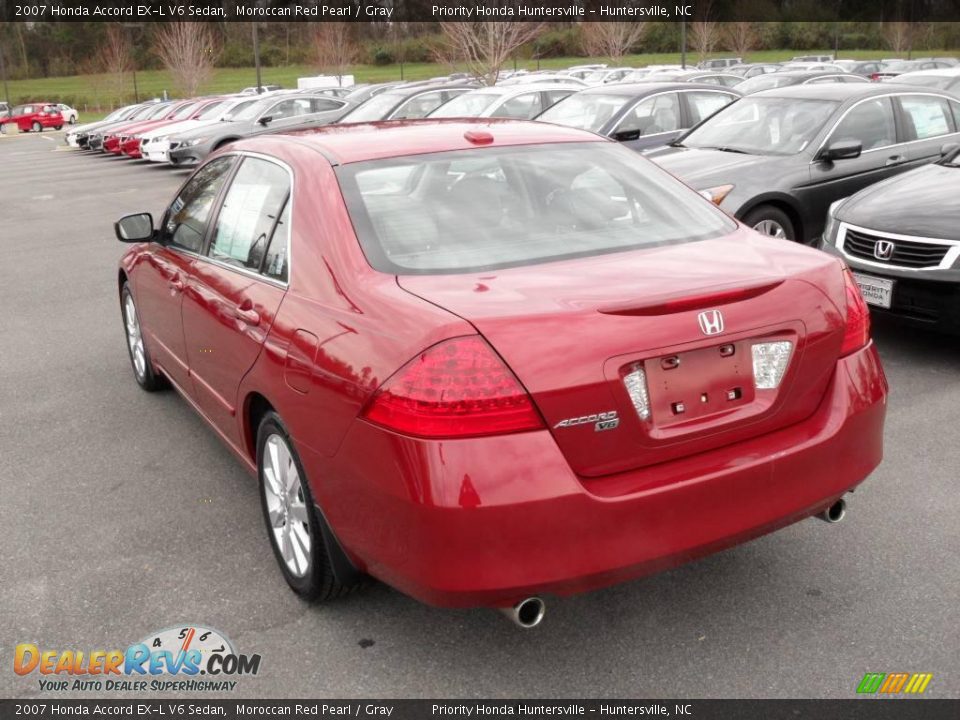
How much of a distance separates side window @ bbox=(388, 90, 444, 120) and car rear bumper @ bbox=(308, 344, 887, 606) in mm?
16559

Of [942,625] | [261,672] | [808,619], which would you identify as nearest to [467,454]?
[261,672]

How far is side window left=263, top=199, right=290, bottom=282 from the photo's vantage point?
3477 millimetres

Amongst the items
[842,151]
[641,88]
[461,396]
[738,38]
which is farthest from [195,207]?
[738,38]

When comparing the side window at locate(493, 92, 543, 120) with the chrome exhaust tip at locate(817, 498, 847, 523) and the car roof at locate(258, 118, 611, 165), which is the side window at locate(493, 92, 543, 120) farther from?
the chrome exhaust tip at locate(817, 498, 847, 523)

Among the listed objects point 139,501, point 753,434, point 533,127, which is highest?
point 533,127

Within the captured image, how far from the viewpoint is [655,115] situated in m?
11.6

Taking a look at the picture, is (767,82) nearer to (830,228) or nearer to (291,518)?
(830,228)

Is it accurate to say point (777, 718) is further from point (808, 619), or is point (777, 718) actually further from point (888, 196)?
point (888, 196)

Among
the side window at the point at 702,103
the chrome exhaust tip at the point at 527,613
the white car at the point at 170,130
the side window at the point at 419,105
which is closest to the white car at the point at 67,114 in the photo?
the white car at the point at 170,130

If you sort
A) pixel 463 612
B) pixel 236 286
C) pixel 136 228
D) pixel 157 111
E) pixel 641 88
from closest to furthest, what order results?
pixel 463 612 < pixel 236 286 < pixel 136 228 < pixel 641 88 < pixel 157 111

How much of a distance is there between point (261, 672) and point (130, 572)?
936mm

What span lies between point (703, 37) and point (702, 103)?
54.3 m

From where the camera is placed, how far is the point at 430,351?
2656mm

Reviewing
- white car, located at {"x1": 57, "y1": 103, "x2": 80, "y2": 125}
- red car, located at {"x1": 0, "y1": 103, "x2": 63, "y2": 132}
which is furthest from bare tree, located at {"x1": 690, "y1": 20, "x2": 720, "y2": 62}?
red car, located at {"x1": 0, "y1": 103, "x2": 63, "y2": 132}
